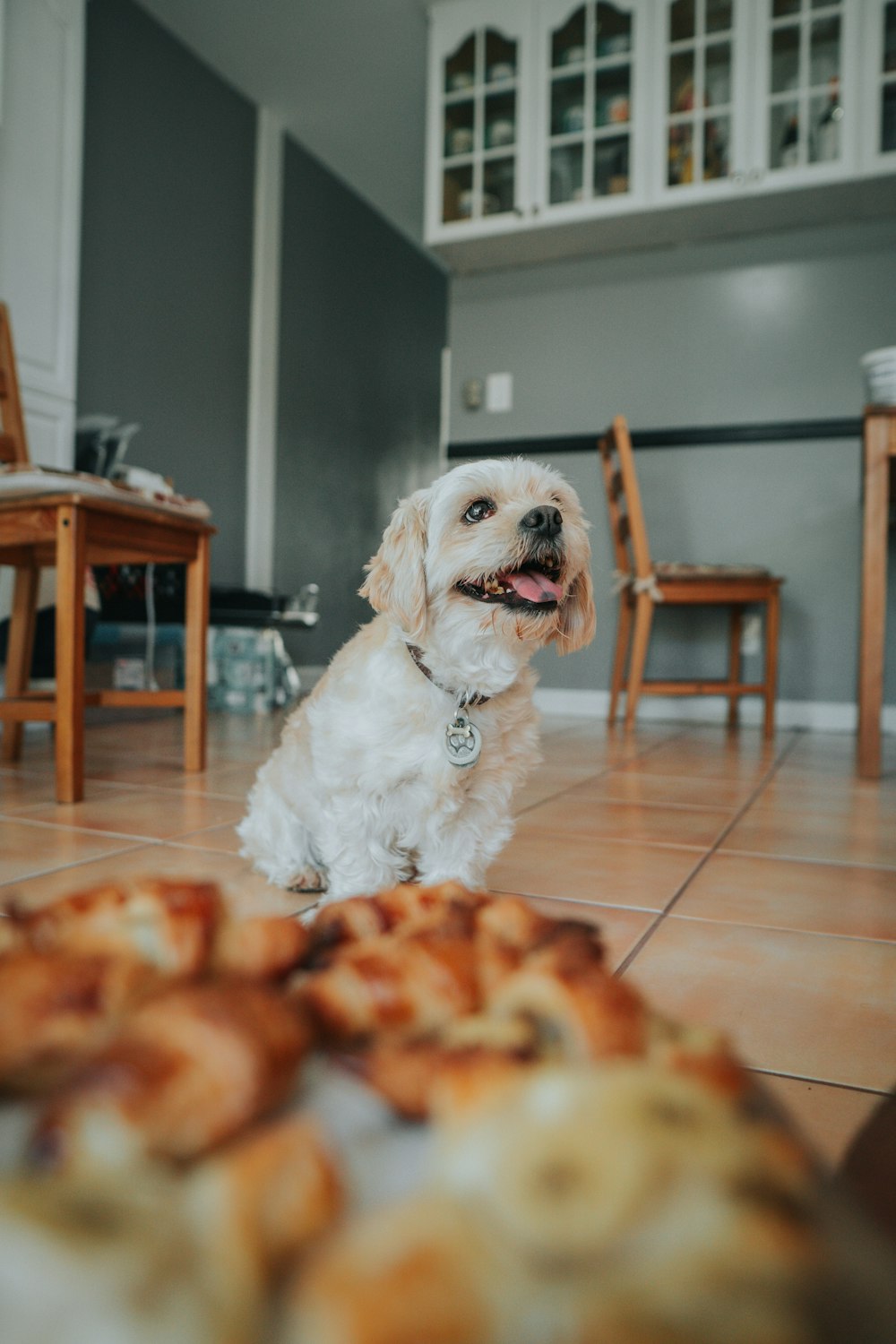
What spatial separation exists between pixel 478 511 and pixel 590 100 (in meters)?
3.58

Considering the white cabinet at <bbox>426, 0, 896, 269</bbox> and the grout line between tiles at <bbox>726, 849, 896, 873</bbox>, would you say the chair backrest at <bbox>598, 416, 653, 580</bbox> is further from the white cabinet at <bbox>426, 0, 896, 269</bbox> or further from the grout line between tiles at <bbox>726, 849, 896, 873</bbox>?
the grout line between tiles at <bbox>726, 849, 896, 873</bbox>

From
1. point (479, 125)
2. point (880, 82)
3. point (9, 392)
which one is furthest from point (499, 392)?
point (9, 392)

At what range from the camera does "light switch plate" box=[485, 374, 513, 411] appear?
435 centimetres

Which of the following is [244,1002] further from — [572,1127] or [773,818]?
[773,818]

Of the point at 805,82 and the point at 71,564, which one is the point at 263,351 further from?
the point at 71,564

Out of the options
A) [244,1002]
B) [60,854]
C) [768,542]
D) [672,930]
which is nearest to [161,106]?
[768,542]

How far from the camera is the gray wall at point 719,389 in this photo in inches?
151

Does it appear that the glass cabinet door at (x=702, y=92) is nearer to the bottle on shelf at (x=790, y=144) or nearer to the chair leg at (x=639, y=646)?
the bottle on shelf at (x=790, y=144)

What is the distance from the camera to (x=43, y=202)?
329cm

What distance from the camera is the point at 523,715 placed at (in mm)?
1209

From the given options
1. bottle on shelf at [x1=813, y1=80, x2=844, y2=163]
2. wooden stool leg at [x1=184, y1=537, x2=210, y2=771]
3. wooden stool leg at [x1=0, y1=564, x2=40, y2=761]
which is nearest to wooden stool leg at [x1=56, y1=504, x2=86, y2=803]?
wooden stool leg at [x1=184, y1=537, x2=210, y2=771]

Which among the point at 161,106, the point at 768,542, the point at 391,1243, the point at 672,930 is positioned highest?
the point at 161,106

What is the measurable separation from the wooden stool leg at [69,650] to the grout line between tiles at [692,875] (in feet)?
4.00

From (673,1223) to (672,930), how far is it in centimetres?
98
